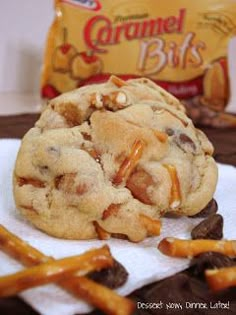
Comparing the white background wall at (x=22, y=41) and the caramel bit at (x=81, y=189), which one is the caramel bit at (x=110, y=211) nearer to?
the caramel bit at (x=81, y=189)

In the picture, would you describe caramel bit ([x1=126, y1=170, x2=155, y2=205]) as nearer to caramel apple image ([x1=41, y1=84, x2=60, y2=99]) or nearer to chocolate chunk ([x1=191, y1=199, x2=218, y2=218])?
chocolate chunk ([x1=191, y1=199, x2=218, y2=218])

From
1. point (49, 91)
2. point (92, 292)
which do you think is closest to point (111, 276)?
point (92, 292)

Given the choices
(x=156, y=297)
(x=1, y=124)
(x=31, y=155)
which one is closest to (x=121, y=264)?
(x=156, y=297)

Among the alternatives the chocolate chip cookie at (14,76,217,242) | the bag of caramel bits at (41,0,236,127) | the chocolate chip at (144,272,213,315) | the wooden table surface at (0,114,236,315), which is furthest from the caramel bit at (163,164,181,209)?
the bag of caramel bits at (41,0,236,127)

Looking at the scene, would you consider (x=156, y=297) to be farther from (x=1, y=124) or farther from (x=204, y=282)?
(x=1, y=124)

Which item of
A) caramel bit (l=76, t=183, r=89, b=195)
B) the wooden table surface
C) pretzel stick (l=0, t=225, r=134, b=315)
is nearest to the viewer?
pretzel stick (l=0, t=225, r=134, b=315)

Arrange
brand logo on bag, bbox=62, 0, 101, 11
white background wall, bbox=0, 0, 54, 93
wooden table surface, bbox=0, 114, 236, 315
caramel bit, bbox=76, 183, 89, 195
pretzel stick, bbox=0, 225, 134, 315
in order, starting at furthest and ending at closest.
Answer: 1. white background wall, bbox=0, 0, 54, 93
2. brand logo on bag, bbox=62, 0, 101, 11
3. wooden table surface, bbox=0, 114, 236, 315
4. caramel bit, bbox=76, 183, 89, 195
5. pretzel stick, bbox=0, 225, 134, 315

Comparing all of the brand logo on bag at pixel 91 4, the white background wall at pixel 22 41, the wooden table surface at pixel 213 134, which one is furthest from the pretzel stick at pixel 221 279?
the white background wall at pixel 22 41
